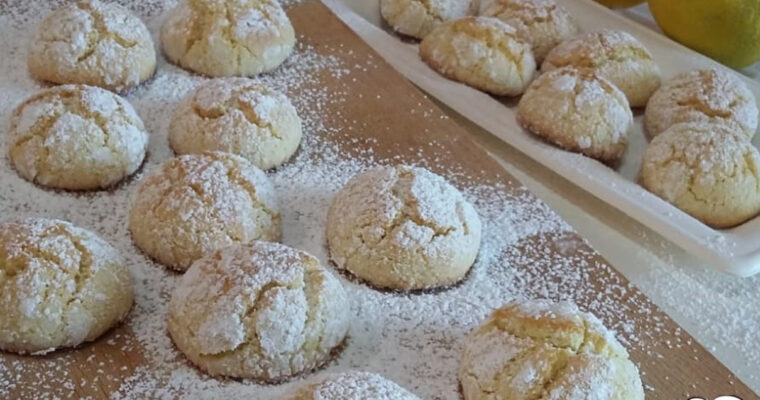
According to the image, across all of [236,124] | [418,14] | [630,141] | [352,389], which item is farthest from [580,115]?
[352,389]

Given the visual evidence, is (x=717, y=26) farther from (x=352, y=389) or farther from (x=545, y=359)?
(x=352, y=389)

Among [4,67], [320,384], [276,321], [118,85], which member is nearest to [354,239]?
[276,321]

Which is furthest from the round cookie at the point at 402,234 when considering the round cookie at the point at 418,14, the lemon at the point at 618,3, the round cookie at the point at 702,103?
the lemon at the point at 618,3

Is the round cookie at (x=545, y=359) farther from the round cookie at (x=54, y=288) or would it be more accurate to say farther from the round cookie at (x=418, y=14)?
the round cookie at (x=418, y=14)

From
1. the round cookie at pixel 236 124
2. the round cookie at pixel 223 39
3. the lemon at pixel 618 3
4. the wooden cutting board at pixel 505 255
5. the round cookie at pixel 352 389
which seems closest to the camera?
the round cookie at pixel 352 389

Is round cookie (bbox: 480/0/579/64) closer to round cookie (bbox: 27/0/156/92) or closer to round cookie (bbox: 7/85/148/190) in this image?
round cookie (bbox: 27/0/156/92)

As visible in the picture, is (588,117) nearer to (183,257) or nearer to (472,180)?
(472,180)

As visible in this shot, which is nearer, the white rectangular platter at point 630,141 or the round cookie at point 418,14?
the white rectangular platter at point 630,141

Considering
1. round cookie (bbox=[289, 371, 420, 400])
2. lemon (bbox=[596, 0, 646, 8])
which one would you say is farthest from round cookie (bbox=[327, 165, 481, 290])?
lemon (bbox=[596, 0, 646, 8])

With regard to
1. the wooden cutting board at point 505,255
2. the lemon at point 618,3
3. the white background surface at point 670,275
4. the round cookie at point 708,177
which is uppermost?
the round cookie at point 708,177
